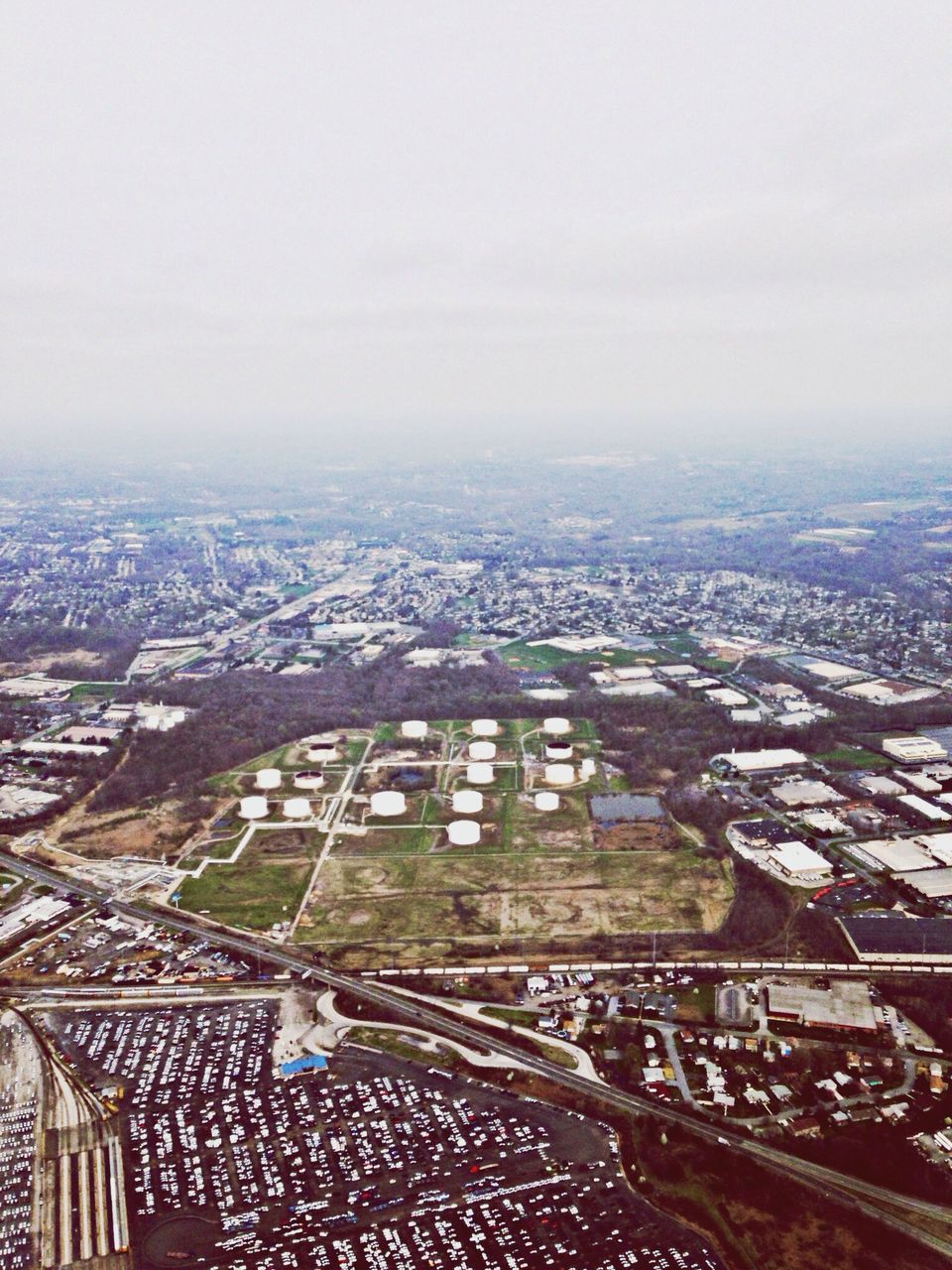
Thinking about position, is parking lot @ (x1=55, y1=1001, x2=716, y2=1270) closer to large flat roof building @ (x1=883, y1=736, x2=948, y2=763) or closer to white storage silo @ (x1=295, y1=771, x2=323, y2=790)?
white storage silo @ (x1=295, y1=771, x2=323, y2=790)

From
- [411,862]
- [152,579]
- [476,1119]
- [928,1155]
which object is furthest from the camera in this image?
[152,579]

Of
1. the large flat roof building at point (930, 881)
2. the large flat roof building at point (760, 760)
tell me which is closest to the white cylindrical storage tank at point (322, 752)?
the large flat roof building at point (760, 760)

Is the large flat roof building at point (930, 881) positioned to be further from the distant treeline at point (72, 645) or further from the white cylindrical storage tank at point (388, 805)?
the distant treeline at point (72, 645)

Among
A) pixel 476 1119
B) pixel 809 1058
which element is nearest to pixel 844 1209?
pixel 809 1058

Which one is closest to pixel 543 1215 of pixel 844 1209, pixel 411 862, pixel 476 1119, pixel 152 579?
pixel 476 1119

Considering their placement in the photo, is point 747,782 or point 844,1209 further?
point 747,782

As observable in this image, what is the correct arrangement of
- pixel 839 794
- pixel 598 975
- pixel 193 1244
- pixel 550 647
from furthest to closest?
pixel 550 647 < pixel 839 794 < pixel 598 975 < pixel 193 1244

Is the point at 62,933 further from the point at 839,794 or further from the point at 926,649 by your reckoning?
the point at 926,649
